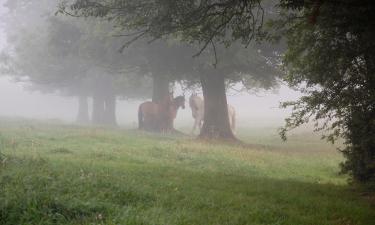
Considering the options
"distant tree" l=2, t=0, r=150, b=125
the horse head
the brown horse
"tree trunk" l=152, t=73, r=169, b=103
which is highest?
"distant tree" l=2, t=0, r=150, b=125

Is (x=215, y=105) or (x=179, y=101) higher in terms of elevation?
(x=179, y=101)

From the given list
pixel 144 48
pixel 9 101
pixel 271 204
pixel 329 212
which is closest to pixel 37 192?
pixel 271 204

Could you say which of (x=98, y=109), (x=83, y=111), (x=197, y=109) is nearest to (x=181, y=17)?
(x=197, y=109)

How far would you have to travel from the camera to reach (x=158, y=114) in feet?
110

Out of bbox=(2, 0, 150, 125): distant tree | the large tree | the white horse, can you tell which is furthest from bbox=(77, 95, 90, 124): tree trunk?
the large tree

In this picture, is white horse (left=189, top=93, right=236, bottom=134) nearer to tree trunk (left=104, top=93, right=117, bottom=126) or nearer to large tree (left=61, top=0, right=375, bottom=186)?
tree trunk (left=104, top=93, right=117, bottom=126)

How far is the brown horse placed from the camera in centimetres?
3350

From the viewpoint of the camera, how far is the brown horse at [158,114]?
33500mm

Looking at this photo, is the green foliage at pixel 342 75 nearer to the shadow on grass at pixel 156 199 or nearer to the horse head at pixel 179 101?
the shadow on grass at pixel 156 199

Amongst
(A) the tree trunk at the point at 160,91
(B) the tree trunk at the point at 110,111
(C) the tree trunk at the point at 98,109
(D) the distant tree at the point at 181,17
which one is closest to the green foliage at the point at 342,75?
(D) the distant tree at the point at 181,17

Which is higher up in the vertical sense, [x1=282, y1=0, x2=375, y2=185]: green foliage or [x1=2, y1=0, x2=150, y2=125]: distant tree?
[x1=2, y1=0, x2=150, y2=125]: distant tree

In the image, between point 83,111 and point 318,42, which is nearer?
point 318,42

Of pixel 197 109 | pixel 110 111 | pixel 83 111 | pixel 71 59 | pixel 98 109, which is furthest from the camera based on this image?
pixel 83 111

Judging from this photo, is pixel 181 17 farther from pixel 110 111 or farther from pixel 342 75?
pixel 110 111
